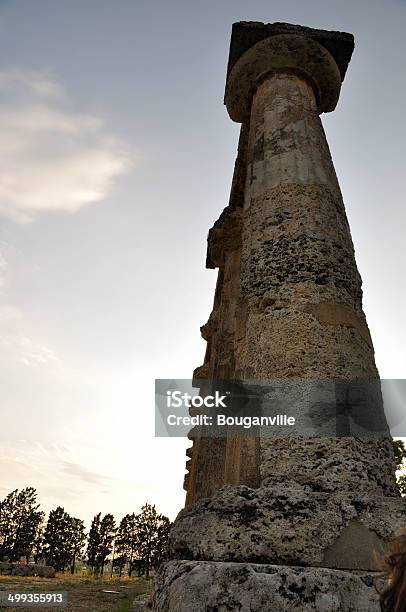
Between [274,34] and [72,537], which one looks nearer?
[274,34]

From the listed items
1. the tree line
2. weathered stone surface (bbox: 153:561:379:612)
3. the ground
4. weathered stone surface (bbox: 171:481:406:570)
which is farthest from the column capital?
the tree line

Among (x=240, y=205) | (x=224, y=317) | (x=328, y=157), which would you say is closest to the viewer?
(x=328, y=157)

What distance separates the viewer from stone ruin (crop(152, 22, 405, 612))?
177cm

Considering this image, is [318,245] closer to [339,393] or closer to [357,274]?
[357,274]

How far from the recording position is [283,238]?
3.36 meters

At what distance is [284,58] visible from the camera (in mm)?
5059

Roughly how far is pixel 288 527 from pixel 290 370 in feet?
3.24

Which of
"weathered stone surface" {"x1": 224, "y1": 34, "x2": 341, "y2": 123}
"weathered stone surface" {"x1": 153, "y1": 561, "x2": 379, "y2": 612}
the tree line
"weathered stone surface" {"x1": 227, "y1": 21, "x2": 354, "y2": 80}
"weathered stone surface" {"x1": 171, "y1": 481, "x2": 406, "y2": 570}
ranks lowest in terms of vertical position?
the tree line

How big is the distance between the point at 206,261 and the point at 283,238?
509 cm

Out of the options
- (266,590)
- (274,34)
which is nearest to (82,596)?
(266,590)

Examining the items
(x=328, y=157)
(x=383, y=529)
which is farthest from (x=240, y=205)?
(x=383, y=529)

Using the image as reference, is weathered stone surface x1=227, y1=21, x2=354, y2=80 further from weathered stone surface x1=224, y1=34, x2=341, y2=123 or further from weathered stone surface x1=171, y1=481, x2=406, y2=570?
weathered stone surface x1=171, y1=481, x2=406, y2=570

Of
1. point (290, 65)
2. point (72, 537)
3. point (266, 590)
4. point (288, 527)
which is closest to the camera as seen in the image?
point (266, 590)

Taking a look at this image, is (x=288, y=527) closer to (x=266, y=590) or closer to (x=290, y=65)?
(x=266, y=590)
